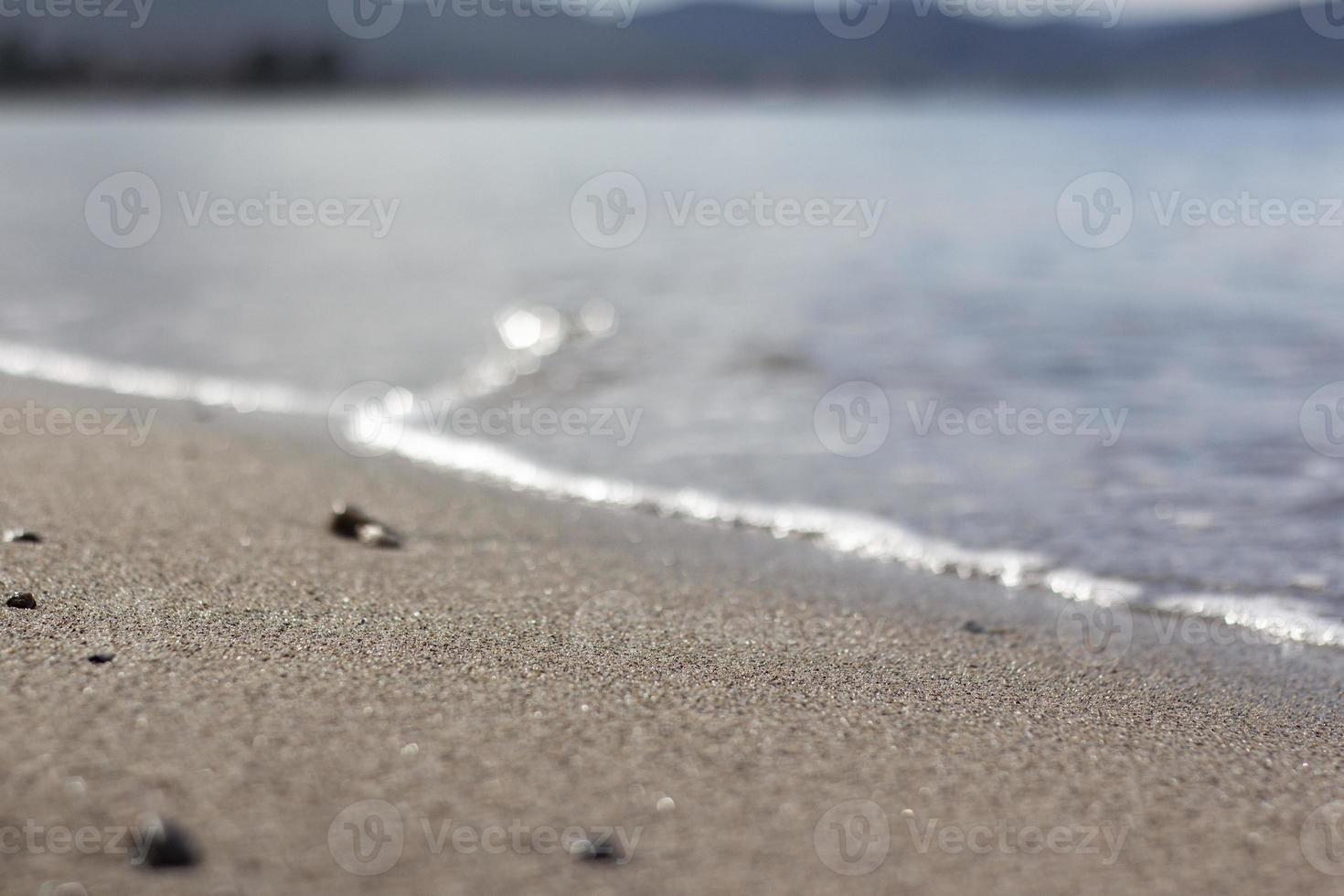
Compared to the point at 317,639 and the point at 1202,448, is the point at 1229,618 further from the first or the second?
the point at 317,639

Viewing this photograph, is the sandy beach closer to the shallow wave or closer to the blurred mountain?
the shallow wave

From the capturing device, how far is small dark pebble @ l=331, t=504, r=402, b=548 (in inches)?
158

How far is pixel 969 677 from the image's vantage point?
3.13 meters

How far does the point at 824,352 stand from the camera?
26.6 feet

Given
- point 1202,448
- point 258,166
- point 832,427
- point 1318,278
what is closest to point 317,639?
point 832,427

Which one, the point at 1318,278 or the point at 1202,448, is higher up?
the point at 1318,278

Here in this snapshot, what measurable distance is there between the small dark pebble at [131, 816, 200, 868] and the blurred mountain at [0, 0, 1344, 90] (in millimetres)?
105581

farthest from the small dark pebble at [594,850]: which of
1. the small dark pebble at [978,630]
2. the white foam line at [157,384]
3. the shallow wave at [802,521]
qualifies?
the white foam line at [157,384]

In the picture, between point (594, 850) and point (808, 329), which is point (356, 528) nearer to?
point (594, 850)

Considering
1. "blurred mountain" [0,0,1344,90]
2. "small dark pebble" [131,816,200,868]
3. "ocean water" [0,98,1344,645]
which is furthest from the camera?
"blurred mountain" [0,0,1344,90]

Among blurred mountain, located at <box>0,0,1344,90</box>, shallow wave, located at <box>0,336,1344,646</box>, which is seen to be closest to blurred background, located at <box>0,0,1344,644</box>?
shallow wave, located at <box>0,336,1344,646</box>

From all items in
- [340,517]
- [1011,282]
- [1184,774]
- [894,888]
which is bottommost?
[894,888]

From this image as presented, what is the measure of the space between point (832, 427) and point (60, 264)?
31.6ft

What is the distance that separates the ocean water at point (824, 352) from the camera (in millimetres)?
4699
